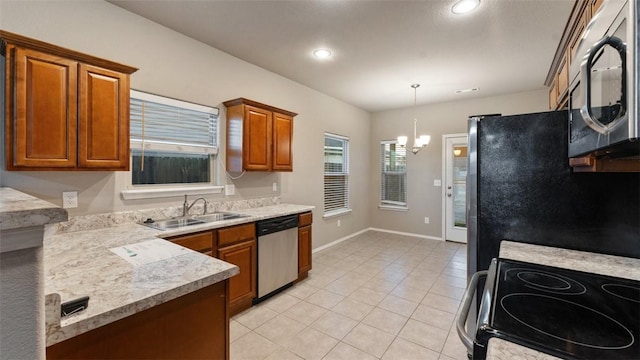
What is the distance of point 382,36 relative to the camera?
2807 mm

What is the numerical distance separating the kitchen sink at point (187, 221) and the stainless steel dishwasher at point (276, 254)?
13.7 inches

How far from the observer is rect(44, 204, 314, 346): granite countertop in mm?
879

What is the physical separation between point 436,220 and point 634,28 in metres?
5.29

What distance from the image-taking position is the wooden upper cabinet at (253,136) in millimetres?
3033

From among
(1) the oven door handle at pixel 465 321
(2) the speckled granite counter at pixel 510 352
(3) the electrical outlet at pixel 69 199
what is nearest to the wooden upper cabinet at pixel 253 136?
(3) the electrical outlet at pixel 69 199

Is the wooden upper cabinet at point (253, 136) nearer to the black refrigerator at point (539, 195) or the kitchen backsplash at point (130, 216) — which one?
the kitchen backsplash at point (130, 216)

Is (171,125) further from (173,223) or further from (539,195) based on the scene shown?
(539,195)

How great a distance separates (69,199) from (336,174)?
3.90 metres

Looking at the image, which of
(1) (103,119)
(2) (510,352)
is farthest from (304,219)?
(2) (510,352)

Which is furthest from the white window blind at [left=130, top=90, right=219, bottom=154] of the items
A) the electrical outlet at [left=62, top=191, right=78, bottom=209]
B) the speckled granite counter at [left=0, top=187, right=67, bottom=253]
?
the speckled granite counter at [left=0, top=187, right=67, bottom=253]

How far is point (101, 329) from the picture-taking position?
0.99 metres

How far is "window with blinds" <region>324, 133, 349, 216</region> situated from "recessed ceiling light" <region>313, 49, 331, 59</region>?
1748 millimetres

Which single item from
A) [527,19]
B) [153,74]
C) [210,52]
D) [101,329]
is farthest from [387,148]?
[101,329]

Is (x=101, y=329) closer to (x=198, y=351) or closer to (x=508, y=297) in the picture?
(x=198, y=351)
